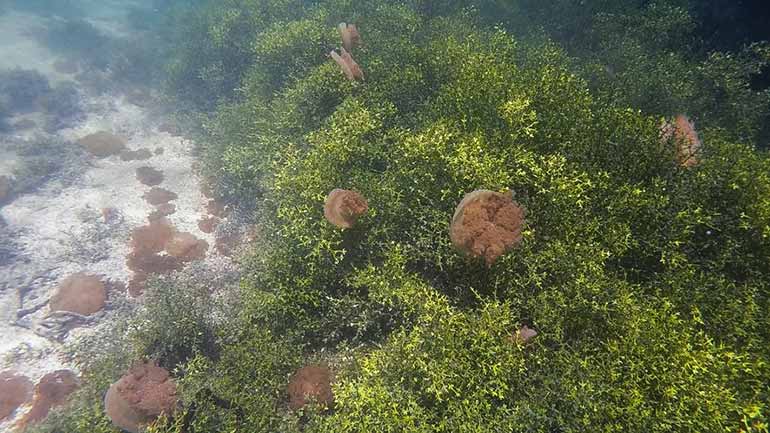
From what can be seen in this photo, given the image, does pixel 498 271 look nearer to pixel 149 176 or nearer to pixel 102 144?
pixel 149 176

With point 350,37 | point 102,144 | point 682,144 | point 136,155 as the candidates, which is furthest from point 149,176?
point 682,144

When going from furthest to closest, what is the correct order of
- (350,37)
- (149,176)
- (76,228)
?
(149,176), (76,228), (350,37)

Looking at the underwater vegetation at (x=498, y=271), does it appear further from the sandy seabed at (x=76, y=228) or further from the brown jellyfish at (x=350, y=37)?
the brown jellyfish at (x=350, y=37)

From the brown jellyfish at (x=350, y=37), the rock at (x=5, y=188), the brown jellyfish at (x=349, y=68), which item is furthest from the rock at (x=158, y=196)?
the brown jellyfish at (x=349, y=68)

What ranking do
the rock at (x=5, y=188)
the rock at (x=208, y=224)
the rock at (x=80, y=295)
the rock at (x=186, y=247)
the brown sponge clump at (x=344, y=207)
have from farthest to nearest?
the rock at (x=5, y=188), the rock at (x=208, y=224), the rock at (x=186, y=247), the rock at (x=80, y=295), the brown sponge clump at (x=344, y=207)

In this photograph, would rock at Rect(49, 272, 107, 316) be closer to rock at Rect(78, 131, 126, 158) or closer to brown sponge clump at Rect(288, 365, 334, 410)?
rock at Rect(78, 131, 126, 158)
